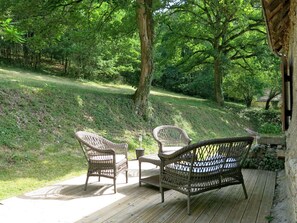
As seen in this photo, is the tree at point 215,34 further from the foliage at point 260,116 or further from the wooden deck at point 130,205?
the wooden deck at point 130,205

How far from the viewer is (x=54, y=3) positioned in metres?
7.80

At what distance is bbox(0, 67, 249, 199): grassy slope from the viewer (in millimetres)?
5301

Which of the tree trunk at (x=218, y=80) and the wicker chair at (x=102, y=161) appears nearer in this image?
the wicker chair at (x=102, y=161)

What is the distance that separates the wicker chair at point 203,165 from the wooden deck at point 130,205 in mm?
256

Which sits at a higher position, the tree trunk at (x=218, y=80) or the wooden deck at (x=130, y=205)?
the tree trunk at (x=218, y=80)

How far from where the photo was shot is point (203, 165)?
11.5 feet

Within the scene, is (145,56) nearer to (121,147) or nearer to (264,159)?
(121,147)

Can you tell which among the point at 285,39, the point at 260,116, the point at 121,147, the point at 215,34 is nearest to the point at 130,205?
the point at 121,147

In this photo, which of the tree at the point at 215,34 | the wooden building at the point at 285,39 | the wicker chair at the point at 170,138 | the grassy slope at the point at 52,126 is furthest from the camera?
the tree at the point at 215,34

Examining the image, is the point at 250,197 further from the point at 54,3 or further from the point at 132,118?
the point at 54,3

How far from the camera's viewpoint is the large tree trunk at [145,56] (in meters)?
8.84

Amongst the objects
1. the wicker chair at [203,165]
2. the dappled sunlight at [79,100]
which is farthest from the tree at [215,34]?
the wicker chair at [203,165]

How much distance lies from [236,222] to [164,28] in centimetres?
1320

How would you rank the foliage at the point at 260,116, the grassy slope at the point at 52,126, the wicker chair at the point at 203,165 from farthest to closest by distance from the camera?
the foliage at the point at 260,116 < the grassy slope at the point at 52,126 < the wicker chair at the point at 203,165
